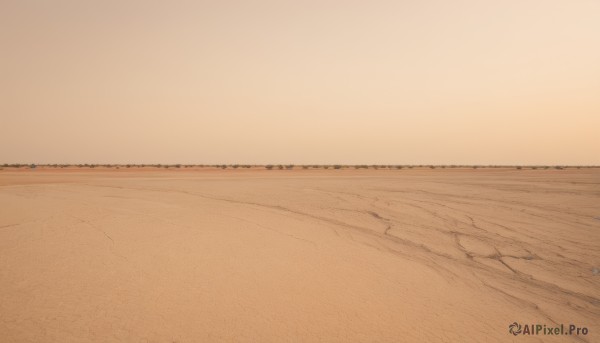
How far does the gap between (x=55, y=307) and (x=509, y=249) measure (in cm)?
540

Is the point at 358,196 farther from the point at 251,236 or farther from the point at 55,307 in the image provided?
the point at 55,307

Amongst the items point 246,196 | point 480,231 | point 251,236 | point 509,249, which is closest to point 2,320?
point 251,236

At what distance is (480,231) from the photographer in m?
5.53

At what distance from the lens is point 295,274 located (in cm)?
369

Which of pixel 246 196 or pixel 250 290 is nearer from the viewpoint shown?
pixel 250 290

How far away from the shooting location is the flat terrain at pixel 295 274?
2682 mm

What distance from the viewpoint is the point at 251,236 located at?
16.8 feet

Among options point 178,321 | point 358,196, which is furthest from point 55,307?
point 358,196

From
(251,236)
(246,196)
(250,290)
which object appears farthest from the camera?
(246,196)

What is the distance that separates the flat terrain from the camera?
2.68 m

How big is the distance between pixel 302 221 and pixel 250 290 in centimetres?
300

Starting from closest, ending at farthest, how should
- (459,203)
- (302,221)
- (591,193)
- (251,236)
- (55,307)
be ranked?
(55,307) → (251,236) → (302,221) → (459,203) → (591,193)

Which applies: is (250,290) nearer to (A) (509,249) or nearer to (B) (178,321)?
(B) (178,321)

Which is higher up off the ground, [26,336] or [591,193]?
[591,193]
